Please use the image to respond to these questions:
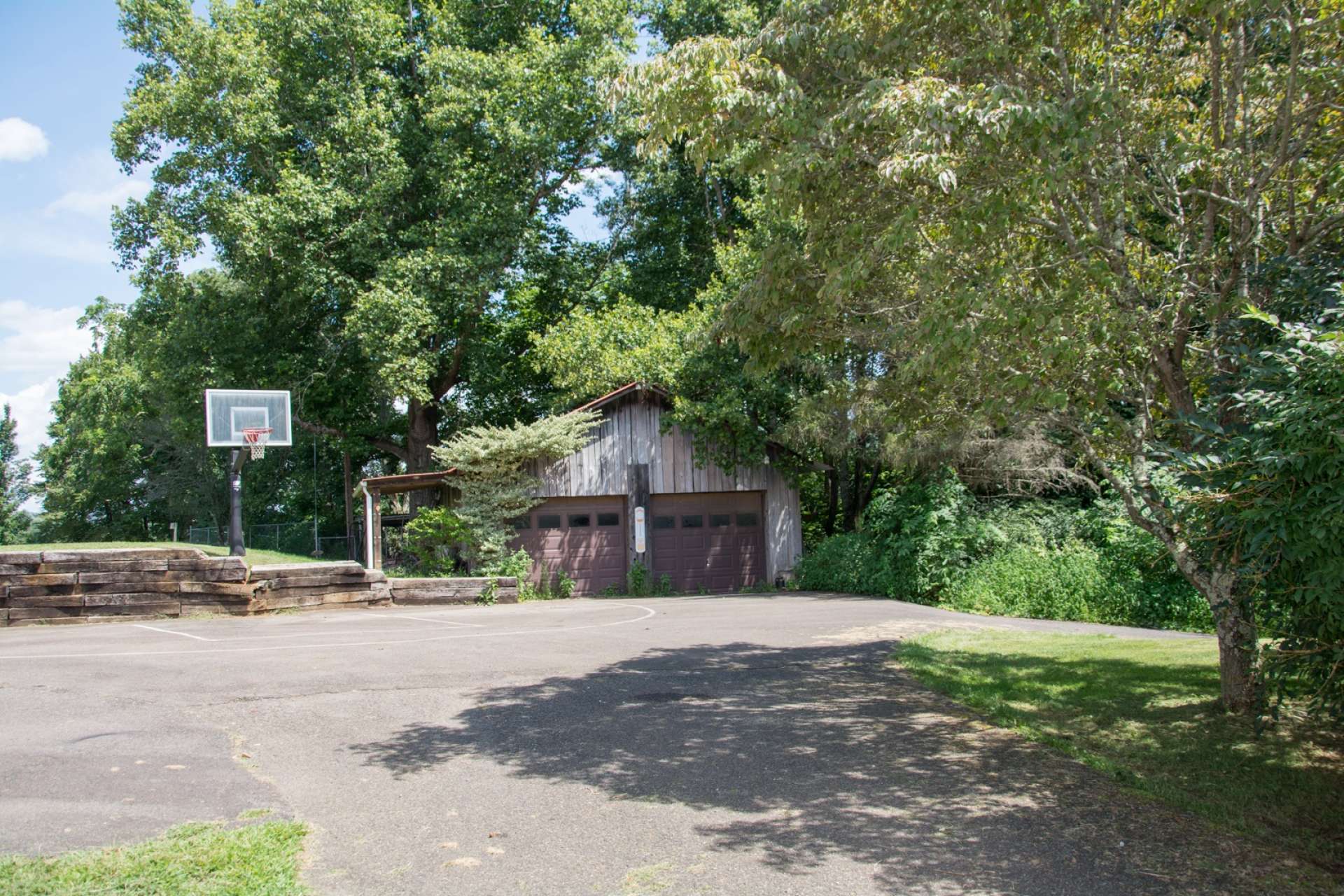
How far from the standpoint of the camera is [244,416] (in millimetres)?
19766

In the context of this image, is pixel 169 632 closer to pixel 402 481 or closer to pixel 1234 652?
pixel 402 481

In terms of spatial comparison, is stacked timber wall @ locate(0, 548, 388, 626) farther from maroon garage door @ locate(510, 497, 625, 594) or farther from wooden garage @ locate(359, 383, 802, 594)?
maroon garage door @ locate(510, 497, 625, 594)

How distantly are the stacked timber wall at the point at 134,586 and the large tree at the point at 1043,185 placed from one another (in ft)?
34.5

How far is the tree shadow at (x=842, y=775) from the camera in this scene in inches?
196

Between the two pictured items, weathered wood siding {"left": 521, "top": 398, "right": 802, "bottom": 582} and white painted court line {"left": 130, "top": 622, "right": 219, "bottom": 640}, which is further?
weathered wood siding {"left": 521, "top": 398, "right": 802, "bottom": 582}

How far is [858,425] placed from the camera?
1836cm

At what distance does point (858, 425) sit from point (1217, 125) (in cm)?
1020

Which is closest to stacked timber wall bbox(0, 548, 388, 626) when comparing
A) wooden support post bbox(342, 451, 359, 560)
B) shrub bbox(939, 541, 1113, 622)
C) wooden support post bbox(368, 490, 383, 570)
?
wooden support post bbox(368, 490, 383, 570)

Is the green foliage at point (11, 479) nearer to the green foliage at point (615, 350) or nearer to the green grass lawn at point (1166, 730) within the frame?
the green foliage at point (615, 350)

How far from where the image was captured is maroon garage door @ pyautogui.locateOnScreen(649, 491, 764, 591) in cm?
2234

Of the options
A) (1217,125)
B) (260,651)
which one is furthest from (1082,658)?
(260,651)

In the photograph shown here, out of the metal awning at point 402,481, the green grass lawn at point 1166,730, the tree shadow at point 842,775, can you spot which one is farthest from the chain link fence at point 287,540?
the green grass lawn at point 1166,730

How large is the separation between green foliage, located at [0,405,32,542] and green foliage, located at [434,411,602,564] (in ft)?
157

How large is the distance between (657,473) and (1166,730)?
15227mm
